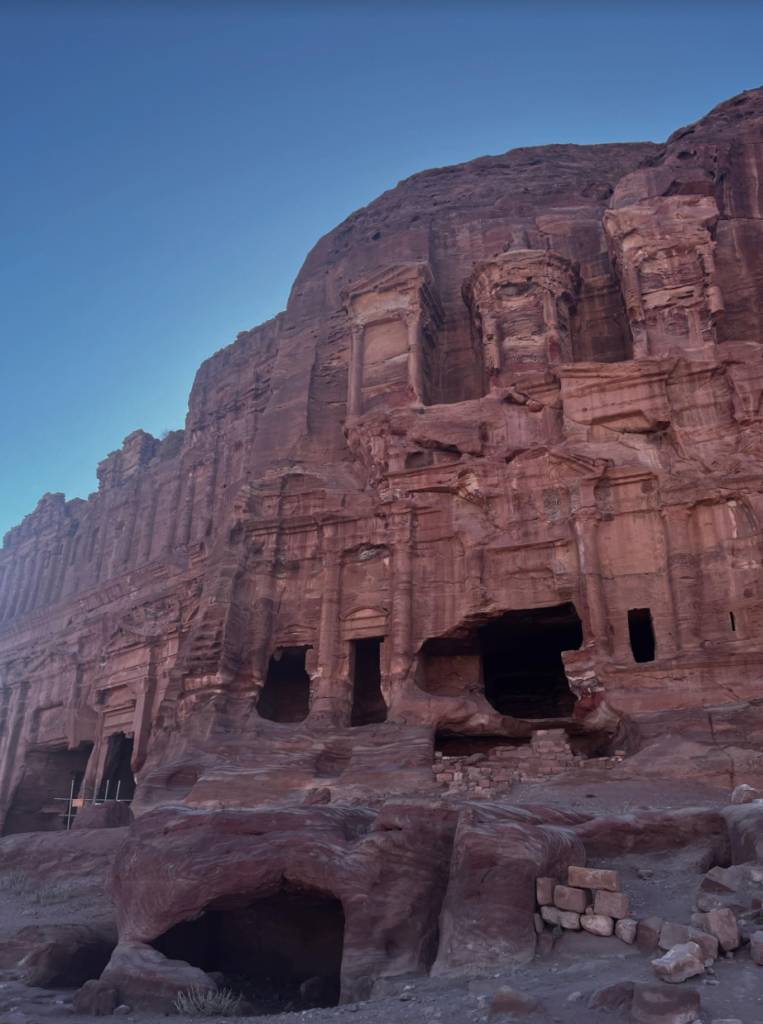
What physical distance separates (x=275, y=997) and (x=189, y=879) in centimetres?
211

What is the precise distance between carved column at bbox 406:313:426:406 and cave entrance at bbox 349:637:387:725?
9.03 m

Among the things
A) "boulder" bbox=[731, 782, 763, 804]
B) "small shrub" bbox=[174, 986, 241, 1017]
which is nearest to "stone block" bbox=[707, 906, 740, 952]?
"boulder" bbox=[731, 782, 763, 804]

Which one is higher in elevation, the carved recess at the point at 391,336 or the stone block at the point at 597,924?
the carved recess at the point at 391,336

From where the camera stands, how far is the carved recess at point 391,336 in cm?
3059

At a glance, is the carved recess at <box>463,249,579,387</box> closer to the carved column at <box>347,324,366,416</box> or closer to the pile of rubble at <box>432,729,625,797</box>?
the carved column at <box>347,324,366,416</box>

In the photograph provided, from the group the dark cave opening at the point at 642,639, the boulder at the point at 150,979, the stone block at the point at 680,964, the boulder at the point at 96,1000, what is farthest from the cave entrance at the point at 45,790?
the stone block at the point at 680,964

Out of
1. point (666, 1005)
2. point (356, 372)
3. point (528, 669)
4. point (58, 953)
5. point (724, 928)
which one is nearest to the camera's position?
point (666, 1005)

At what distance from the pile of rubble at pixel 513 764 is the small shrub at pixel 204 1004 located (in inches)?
321

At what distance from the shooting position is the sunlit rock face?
62.7ft

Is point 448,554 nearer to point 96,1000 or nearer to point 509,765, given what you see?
point 509,765

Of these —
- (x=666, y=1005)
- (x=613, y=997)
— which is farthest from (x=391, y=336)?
(x=666, y=1005)

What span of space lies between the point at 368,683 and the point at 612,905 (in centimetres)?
1704

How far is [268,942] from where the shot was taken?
1348 centimetres

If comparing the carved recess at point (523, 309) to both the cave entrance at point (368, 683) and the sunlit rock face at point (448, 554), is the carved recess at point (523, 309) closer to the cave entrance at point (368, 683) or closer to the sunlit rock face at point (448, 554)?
the sunlit rock face at point (448, 554)
